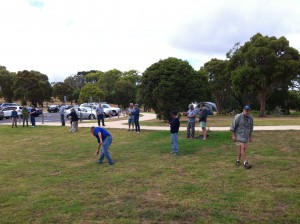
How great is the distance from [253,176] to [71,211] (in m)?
4.16

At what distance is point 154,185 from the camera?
7.29m

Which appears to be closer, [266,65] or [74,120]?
[74,120]

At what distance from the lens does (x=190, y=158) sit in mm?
10289

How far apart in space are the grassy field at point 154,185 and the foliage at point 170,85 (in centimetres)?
749

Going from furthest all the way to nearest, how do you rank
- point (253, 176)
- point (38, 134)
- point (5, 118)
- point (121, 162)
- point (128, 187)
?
point (5, 118) < point (38, 134) < point (121, 162) < point (253, 176) < point (128, 187)

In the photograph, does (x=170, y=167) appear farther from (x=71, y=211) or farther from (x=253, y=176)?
(x=71, y=211)

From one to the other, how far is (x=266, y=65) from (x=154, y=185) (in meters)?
23.3

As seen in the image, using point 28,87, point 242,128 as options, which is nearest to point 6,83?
point 28,87

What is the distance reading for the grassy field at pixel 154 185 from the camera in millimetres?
5488

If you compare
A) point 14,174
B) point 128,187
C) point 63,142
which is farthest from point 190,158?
point 63,142

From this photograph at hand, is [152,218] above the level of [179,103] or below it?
below

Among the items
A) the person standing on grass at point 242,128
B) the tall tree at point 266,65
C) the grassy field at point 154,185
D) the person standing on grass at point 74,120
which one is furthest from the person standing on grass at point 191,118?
the tall tree at point 266,65

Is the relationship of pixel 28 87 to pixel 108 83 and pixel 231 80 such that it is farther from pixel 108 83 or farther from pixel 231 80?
pixel 231 80

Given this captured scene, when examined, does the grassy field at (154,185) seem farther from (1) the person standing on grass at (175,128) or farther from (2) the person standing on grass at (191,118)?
(2) the person standing on grass at (191,118)
